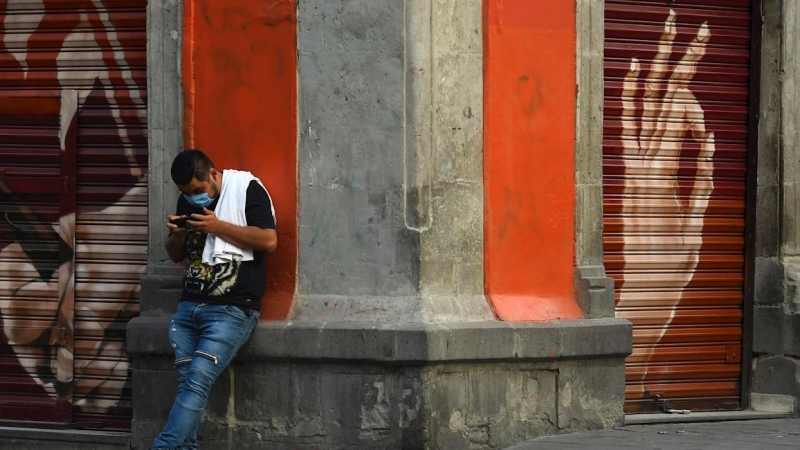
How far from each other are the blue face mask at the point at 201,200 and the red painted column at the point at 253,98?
A: 554mm

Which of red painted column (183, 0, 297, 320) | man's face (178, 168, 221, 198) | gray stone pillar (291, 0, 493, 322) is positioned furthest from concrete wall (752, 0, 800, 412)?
man's face (178, 168, 221, 198)

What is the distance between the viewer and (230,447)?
8547 mm

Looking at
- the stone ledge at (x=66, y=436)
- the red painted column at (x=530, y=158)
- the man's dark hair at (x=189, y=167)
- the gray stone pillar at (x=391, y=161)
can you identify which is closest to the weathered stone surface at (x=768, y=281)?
the red painted column at (x=530, y=158)

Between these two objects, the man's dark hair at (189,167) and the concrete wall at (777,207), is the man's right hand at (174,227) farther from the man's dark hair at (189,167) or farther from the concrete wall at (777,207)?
the concrete wall at (777,207)

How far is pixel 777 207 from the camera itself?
9898mm

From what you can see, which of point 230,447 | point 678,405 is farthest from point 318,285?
point 678,405

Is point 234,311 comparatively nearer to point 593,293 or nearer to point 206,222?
point 206,222

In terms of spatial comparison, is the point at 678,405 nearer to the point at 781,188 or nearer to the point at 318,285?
the point at 781,188

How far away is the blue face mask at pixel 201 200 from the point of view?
8.15 meters

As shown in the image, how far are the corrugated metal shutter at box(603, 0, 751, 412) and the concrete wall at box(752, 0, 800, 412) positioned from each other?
140 millimetres

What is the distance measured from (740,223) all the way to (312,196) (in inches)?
130

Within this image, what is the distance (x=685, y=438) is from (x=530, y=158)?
6.41ft

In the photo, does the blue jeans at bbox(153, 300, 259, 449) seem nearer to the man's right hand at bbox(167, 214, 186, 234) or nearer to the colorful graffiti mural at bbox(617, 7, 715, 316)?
the man's right hand at bbox(167, 214, 186, 234)

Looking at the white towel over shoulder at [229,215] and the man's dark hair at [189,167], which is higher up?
the man's dark hair at [189,167]
